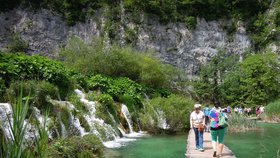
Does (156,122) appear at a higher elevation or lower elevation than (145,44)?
lower

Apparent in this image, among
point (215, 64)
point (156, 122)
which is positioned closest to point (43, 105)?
point (156, 122)

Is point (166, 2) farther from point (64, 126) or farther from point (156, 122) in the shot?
point (64, 126)

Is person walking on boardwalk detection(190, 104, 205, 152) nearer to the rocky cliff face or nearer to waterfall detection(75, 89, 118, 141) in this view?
waterfall detection(75, 89, 118, 141)

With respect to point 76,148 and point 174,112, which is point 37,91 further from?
point 174,112

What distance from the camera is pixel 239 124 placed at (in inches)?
757

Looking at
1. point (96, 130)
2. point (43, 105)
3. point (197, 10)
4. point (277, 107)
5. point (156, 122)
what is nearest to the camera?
point (43, 105)

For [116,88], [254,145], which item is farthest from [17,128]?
[116,88]

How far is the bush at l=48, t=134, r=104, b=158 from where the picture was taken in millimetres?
8534

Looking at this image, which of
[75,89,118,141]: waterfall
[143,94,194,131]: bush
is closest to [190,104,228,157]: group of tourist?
[75,89,118,141]: waterfall

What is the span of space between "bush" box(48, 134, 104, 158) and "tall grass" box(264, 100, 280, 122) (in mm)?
19244

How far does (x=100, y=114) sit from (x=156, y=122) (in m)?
3.61

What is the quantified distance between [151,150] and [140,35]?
25679 mm

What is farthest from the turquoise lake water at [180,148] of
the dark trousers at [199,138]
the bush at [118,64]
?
the bush at [118,64]

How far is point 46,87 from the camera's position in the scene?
1363 centimetres
